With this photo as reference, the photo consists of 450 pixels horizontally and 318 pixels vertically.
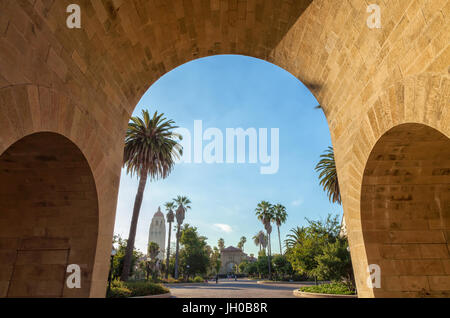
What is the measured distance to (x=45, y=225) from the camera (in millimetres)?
5262

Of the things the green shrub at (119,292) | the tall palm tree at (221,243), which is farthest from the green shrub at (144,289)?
the tall palm tree at (221,243)

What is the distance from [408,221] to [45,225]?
7.86m

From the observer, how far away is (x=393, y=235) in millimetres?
5512

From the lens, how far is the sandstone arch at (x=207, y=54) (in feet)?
10.7

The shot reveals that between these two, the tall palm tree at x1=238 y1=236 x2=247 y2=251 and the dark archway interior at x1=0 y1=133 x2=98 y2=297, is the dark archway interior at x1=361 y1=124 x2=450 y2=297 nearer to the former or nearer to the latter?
the dark archway interior at x1=0 y1=133 x2=98 y2=297

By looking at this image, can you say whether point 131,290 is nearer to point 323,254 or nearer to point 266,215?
point 323,254

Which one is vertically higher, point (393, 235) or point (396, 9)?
point (396, 9)

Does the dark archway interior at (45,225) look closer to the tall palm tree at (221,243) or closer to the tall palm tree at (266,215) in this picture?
the tall palm tree at (266,215)

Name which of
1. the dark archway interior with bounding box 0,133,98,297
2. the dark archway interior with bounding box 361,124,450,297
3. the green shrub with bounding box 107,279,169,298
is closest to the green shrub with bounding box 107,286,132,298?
the green shrub with bounding box 107,279,169,298

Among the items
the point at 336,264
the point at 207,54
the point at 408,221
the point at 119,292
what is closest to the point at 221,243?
the point at 336,264

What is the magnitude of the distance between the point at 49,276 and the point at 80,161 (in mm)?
2478

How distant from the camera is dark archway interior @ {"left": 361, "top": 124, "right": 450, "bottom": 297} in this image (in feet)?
17.0

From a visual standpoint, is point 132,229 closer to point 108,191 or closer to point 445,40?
point 108,191

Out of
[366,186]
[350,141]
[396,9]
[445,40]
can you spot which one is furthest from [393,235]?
[396,9]
